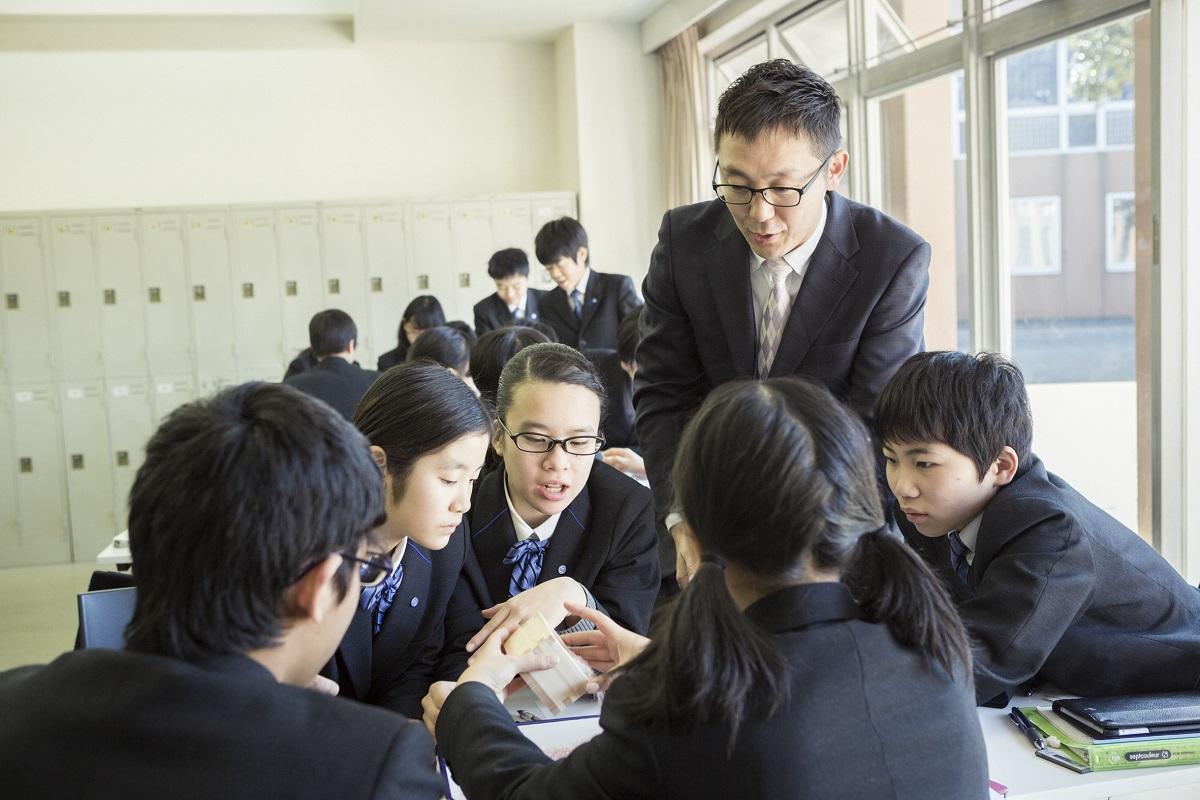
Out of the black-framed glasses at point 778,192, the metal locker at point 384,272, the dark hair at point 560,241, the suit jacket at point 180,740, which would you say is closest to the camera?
the suit jacket at point 180,740

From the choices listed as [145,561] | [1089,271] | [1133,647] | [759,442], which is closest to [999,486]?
[1133,647]

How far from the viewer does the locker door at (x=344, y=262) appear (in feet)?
25.3

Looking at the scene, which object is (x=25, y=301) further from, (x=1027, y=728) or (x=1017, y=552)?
(x=1027, y=728)

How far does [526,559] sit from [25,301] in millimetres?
6323

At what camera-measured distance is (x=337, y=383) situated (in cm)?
466

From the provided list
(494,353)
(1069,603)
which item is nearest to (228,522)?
(1069,603)

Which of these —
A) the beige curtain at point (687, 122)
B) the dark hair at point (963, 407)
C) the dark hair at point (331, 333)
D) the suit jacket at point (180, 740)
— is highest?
the beige curtain at point (687, 122)

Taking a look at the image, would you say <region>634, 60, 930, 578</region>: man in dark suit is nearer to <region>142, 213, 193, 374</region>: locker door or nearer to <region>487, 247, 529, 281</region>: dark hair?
<region>487, 247, 529, 281</region>: dark hair

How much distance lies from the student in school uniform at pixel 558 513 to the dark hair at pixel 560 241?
338 cm

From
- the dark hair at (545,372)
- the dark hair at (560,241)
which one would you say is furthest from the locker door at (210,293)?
the dark hair at (545,372)

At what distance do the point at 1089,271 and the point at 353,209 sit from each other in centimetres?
527

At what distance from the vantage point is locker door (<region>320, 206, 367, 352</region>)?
304 inches

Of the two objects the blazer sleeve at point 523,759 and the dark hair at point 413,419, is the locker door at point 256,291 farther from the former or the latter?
the blazer sleeve at point 523,759

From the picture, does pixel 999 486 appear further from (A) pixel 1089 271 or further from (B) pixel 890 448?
(A) pixel 1089 271
